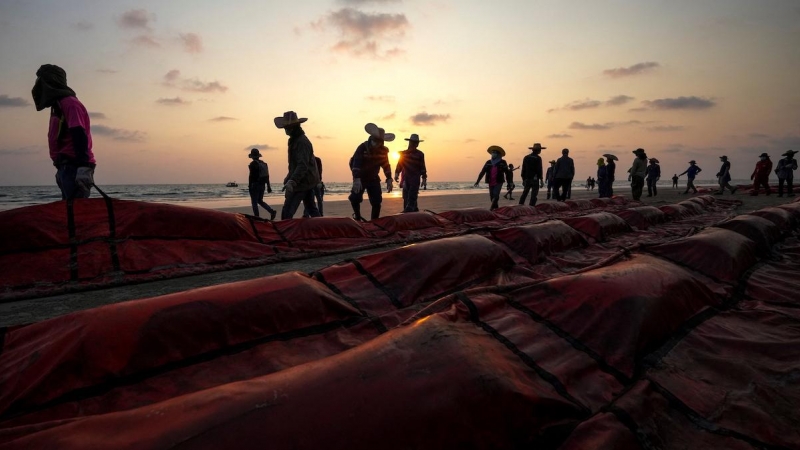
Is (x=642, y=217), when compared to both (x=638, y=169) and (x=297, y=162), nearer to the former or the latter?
(x=297, y=162)

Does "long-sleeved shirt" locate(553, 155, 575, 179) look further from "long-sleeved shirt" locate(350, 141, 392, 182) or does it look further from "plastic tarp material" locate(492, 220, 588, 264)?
"plastic tarp material" locate(492, 220, 588, 264)

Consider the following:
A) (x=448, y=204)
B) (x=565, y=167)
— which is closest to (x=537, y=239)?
(x=565, y=167)

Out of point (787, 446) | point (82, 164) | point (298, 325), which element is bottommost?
point (787, 446)

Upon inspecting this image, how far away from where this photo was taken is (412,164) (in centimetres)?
962

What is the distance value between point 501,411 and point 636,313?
121 centimetres

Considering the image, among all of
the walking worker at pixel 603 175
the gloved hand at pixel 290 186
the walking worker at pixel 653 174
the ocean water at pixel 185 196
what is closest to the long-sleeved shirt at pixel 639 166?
the walking worker at pixel 603 175

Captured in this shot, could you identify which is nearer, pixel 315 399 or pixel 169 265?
pixel 315 399

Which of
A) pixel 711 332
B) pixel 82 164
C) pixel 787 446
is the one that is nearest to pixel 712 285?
pixel 711 332

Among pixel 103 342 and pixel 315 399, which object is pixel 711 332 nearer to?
pixel 315 399

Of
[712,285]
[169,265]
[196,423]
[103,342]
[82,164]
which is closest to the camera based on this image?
[196,423]

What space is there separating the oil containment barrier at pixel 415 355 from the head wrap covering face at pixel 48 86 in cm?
131

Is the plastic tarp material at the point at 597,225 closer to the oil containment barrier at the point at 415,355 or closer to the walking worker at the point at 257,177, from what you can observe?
the oil containment barrier at the point at 415,355

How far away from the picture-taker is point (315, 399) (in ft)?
3.70

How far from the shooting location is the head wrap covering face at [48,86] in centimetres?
390
